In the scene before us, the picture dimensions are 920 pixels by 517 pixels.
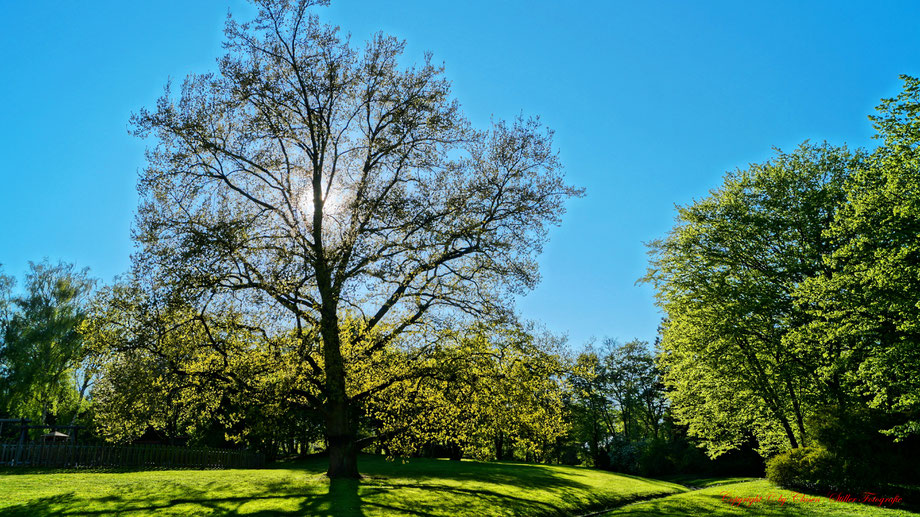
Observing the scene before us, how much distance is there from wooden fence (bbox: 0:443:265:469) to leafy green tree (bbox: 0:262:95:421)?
11895 mm

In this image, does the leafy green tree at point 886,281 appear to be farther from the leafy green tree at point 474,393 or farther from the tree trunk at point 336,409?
the tree trunk at point 336,409

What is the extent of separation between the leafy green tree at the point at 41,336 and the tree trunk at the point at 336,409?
28593 millimetres

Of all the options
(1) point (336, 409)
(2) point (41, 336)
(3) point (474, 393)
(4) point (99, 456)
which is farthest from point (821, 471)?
(2) point (41, 336)

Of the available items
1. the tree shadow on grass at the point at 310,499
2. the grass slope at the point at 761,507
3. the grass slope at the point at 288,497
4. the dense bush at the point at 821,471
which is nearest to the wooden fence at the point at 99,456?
the grass slope at the point at 288,497

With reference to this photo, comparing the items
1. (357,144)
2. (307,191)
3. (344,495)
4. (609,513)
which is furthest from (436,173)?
(609,513)

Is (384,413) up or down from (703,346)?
down

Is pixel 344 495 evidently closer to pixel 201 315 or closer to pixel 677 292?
pixel 201 315

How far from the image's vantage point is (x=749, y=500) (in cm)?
1908

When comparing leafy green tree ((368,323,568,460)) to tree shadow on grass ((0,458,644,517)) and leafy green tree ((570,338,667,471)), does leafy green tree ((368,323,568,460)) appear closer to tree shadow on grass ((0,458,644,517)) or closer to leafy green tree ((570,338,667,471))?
tree shadow on grass ((0,458,644,517))

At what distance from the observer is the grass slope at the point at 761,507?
15687 mm

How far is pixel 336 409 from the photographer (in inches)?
768

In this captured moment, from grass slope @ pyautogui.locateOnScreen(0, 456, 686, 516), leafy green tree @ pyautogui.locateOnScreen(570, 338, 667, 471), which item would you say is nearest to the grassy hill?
grass slope @ pyautogui.locateOnScreen(0, 456, 686, 516)

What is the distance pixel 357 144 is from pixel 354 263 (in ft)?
21.3

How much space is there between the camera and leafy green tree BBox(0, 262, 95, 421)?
3816 centimetres
